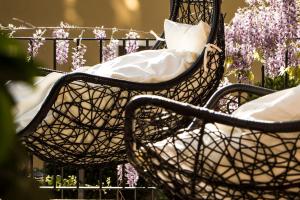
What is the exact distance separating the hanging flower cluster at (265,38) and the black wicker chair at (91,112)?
2123 mm

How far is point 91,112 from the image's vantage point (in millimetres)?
2855

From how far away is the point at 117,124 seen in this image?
287 cm

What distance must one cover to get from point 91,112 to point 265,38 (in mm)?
2797

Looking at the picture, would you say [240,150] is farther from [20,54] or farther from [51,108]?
[20,54]

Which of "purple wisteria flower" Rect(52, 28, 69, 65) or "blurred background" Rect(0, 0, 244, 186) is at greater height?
"blurred background" Rect(0, 0, 244, 186)

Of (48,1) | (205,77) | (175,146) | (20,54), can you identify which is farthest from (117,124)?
(48,1)

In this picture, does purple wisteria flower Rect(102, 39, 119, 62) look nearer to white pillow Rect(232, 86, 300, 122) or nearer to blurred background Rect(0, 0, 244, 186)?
blurred background Rect(0, 0, 244, 186)

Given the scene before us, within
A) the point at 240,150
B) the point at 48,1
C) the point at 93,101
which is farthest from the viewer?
the point at 48,1

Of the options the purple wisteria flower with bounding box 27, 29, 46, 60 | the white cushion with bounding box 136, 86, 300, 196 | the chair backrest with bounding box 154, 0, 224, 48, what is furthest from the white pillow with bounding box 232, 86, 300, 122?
the purple wisteria flower with bounding box 27, 29, 46, 60

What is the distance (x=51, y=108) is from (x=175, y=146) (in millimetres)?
1044

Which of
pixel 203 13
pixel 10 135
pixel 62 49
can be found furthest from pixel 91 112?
pixel 62 49

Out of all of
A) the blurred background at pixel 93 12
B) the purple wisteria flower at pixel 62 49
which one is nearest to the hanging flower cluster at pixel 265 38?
the purple wisteria flower at pixel 62 49

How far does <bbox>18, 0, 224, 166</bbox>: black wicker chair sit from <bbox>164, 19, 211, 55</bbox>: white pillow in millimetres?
54

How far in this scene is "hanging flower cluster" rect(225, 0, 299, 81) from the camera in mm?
5094
